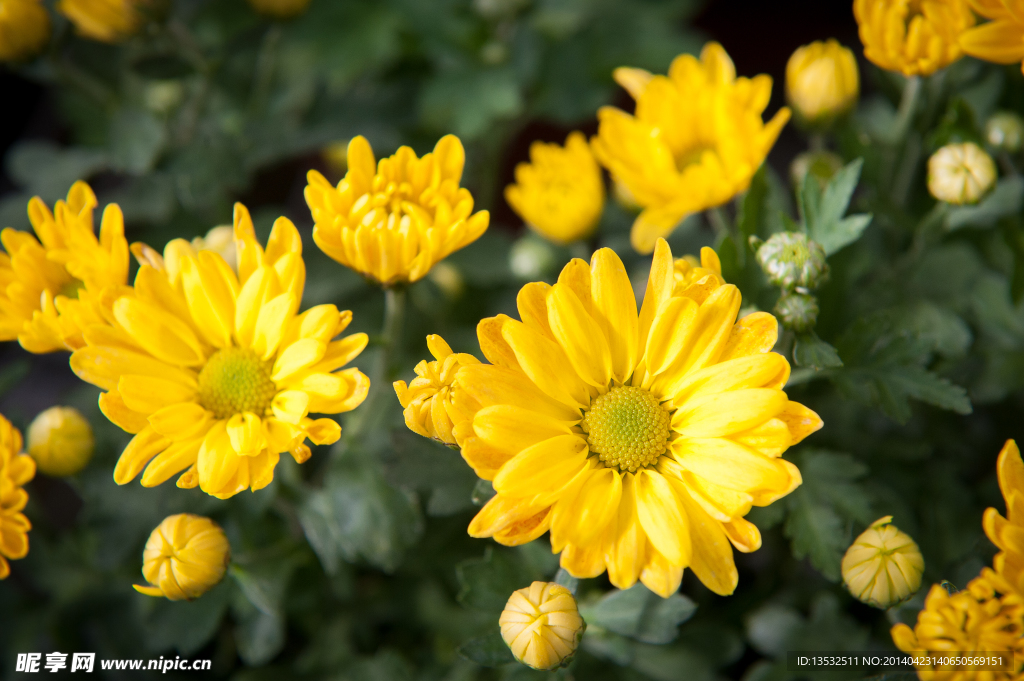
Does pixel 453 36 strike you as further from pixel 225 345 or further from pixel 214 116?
pixel 225 345

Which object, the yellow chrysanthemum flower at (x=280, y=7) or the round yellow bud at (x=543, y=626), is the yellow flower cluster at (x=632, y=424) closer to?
the round yellow bud at (x=543, y=626)

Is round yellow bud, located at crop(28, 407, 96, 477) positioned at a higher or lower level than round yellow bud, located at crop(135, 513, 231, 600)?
lower

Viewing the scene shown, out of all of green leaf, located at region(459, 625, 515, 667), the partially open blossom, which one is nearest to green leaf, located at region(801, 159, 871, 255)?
green leaf, located at region(459, 625, 515, 667)

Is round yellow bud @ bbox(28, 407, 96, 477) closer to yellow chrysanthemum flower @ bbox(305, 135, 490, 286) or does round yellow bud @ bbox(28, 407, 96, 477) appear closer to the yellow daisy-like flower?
yellow chrysanthemum flower @ bbox(305, 135, 490, 286)

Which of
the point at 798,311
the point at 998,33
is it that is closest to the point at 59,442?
the point at 798,311

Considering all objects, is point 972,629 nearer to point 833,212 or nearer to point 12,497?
point 833,212

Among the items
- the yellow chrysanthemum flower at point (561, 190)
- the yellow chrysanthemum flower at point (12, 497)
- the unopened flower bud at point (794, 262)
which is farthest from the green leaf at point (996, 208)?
the yellow chrysanthemum flower at point (12, 497)
